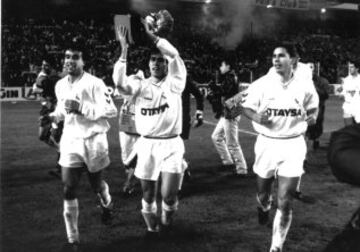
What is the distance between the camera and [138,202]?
6988mm

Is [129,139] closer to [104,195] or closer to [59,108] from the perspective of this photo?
[104,195]

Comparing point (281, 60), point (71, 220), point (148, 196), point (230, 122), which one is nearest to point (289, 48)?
point (281, 60)

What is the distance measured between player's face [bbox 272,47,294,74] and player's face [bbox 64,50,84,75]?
2137 mm

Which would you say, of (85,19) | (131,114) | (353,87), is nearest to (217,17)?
(85,19)

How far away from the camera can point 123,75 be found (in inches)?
197

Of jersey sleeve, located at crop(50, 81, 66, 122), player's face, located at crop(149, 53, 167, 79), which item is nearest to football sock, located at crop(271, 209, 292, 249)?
player's face, located at crop(149, 53, 167, 79)

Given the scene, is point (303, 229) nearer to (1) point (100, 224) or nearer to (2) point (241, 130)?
(1) point (100, 224)

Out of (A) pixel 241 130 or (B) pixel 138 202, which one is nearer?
(B) pixel 138 202

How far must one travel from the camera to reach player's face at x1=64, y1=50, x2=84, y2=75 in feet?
17.3

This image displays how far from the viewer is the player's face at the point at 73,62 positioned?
5.28 m

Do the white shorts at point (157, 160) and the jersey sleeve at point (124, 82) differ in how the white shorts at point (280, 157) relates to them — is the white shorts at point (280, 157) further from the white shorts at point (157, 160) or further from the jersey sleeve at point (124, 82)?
the jersey sleeve at point (124, 82)

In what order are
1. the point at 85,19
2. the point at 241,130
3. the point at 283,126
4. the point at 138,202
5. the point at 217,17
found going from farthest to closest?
1. the point at 217,17
2. the point at 85,19
3. the point at 241,130
4. the point at 138,202
5. the point at 283,126

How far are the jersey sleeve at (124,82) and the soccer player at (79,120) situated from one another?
296 millimetres

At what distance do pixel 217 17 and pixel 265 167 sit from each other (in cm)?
3071
